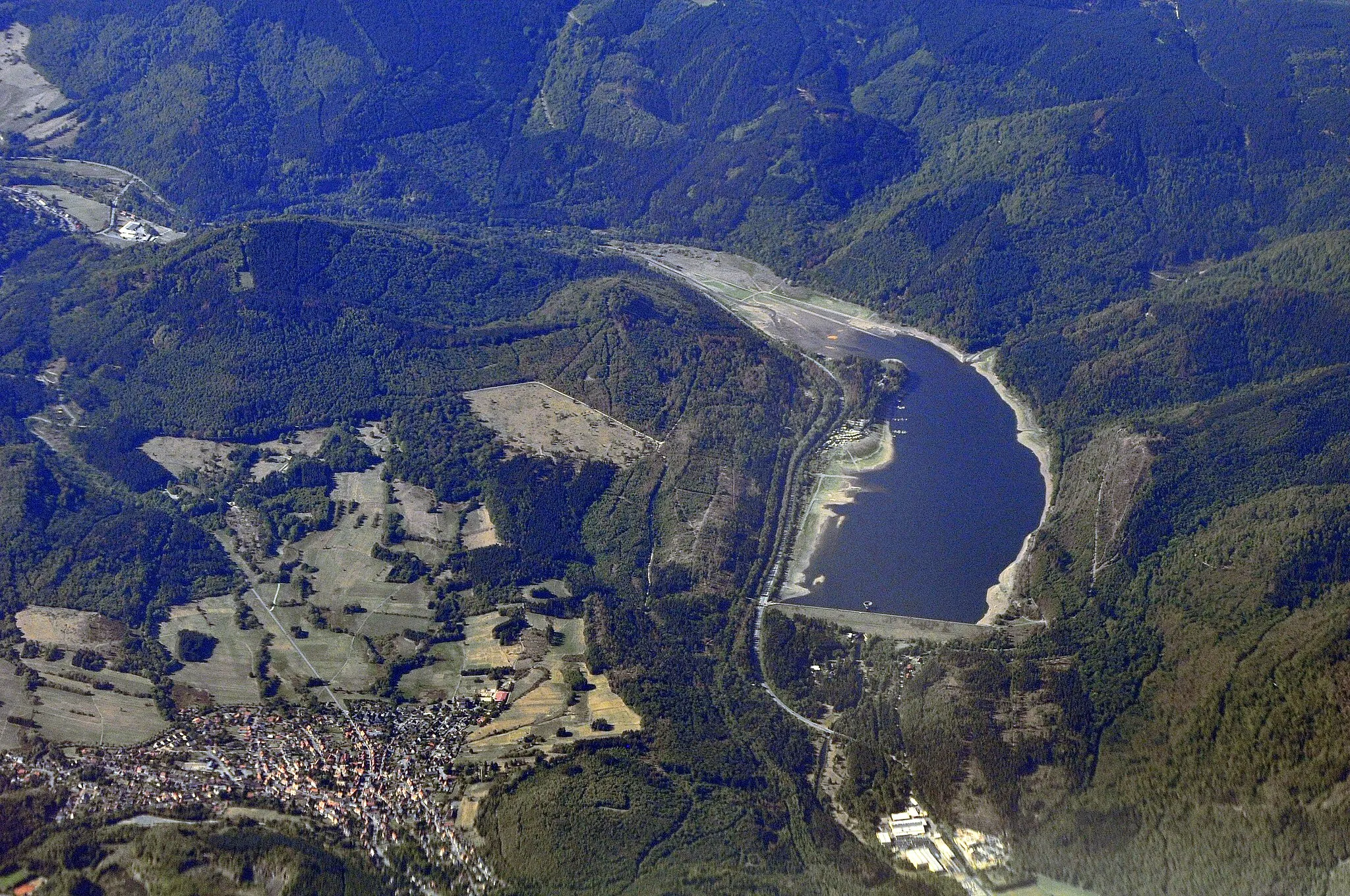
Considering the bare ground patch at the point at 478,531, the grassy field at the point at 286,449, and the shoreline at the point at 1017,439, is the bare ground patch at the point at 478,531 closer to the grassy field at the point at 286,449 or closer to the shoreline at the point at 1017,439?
the grassy field at the point at 286,449

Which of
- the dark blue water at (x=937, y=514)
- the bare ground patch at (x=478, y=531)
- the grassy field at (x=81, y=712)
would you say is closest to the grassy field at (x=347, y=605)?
the bare ground patch at (x=478, y=531)

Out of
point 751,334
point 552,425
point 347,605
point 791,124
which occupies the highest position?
point 347,605

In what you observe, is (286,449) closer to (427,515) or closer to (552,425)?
(427,515)

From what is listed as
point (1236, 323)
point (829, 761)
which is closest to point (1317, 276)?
point (1236, 323)

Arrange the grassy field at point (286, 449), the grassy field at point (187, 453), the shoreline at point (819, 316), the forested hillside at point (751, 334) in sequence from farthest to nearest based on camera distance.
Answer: the grassy field at point (286, 449) → the grassy field at point (187, 453) → the shoreline at point (819, 316) → the forested hillside at point (751, 334)

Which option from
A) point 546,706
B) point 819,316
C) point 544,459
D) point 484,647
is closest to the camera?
point 546,706

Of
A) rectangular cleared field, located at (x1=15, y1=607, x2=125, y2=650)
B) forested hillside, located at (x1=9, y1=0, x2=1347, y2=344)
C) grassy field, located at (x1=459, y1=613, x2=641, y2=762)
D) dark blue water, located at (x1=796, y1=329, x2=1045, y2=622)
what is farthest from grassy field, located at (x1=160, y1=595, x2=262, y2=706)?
forested hillside, located at (x1=9, y1=0, x2=1347, y2=344)

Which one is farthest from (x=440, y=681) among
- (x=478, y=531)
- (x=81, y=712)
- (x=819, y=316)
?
(x=819, y=316)
